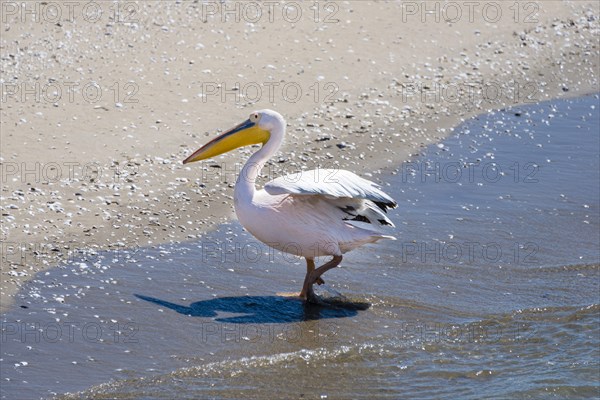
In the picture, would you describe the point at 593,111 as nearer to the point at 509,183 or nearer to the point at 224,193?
the point at 509,183

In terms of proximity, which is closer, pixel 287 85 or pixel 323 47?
pixel 287 85

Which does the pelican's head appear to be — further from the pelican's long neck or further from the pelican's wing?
the pelican's wing

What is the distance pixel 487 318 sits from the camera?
6.74m

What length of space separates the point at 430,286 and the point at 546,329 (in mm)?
801

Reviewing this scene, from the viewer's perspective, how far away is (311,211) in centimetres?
666

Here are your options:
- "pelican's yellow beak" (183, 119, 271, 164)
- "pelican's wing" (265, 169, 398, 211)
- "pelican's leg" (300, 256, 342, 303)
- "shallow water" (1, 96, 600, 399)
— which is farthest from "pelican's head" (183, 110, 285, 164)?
"pelican's leg" (300, 256, 342, 303)

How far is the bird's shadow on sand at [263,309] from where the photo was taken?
6445mm

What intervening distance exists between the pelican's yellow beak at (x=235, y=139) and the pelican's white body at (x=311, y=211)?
0.79 feet

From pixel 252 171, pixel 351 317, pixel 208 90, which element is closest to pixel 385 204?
pixel 351 317

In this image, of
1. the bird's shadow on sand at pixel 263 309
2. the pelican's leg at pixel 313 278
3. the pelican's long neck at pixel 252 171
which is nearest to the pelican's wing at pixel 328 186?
the pelican's long neck at pixel 252 171

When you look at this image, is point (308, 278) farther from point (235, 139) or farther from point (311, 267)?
point (235, 139)

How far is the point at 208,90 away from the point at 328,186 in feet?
11.6

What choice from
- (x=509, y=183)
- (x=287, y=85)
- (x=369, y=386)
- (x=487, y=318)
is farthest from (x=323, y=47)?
(x=369, y=386)

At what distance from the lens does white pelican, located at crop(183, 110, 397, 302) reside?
6473 millimetres
